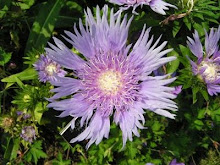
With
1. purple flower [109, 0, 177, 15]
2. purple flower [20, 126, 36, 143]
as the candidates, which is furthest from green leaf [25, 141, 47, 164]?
purple flower [109, 0, 177, 15]

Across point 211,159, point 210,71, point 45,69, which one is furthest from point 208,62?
point 45,69

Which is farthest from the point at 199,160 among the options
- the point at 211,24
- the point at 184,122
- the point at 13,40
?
the point at 13,40

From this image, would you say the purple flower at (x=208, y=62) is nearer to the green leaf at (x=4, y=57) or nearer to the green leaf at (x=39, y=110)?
the green leaf at (x=39, y=110)

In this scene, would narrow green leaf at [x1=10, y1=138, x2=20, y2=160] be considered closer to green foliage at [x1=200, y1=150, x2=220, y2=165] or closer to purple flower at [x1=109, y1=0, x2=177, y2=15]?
purple flower at [x1=109, y1=0, x2=177, y2=15]

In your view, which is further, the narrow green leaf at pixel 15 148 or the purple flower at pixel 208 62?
the narrow green leaf at pixel 15 148

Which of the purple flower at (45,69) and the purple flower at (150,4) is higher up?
the purple flower at (150,4)

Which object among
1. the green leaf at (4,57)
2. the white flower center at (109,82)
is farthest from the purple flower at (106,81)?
the green leaf at (4,57)

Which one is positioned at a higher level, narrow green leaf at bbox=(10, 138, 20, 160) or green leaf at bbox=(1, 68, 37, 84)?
green leaf at bbox=(1, 68, 37, 84)
